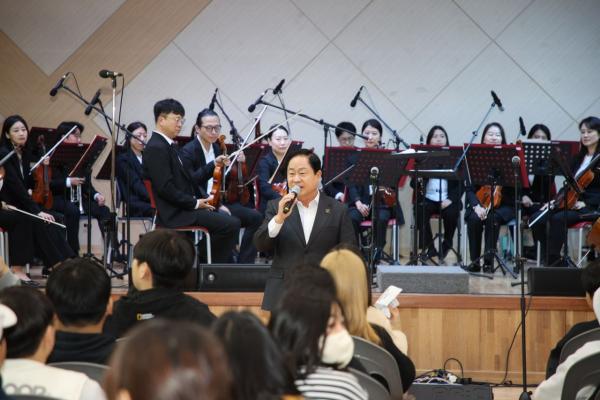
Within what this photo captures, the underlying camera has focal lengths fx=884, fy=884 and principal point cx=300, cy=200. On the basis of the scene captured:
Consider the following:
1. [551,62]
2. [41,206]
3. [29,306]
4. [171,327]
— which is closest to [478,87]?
[551,62]

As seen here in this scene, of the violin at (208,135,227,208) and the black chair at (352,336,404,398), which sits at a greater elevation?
the violin at (208,135,227,208)

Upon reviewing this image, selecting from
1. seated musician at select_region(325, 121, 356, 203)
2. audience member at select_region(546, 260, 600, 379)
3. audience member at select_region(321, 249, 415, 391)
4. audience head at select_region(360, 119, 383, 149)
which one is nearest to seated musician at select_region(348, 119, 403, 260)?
seated musician at select_region(325, 121, 356, 203)

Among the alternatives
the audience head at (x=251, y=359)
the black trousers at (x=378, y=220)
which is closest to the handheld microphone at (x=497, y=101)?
the black trousers at (x=378, y=220)

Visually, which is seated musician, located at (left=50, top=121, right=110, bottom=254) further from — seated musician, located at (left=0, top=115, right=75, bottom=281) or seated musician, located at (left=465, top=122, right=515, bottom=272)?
seated musician, located at (left=465, top=122, right=515, bottom=272)

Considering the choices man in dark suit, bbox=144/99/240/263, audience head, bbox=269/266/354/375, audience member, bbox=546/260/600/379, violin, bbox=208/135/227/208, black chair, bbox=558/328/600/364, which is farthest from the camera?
violin, bbox=208/135/227/208

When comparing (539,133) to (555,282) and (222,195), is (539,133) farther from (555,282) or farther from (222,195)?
(222,195)

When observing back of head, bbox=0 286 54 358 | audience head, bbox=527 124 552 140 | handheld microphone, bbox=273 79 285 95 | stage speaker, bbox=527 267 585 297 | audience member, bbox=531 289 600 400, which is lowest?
audience member, bbox=531 289 600 400

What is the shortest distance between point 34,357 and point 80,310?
46cm

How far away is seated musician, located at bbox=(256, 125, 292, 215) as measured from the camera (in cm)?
A: 785

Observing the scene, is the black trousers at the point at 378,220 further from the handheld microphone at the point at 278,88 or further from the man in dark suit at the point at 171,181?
the man in dark suit at the point at 171,181

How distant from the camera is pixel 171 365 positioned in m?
1.20

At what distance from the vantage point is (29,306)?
229 cm

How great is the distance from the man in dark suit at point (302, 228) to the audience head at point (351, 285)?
1.56 m

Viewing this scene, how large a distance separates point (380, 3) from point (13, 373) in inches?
314
